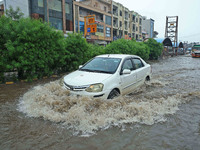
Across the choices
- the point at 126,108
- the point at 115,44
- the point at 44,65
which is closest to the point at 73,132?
the point at 126,108

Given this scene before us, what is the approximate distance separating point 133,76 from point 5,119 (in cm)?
409

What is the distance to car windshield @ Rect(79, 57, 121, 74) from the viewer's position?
5.54 m

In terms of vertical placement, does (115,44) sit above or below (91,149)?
above

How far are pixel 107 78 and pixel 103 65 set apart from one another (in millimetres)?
1018

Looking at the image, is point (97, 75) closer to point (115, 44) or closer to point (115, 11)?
point (115, 44)

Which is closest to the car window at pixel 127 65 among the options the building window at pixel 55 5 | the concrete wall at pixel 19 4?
the concrete wall at pixel 19 4

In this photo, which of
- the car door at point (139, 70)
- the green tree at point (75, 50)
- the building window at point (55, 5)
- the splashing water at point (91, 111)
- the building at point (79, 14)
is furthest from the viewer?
the building window at point (55, 5)

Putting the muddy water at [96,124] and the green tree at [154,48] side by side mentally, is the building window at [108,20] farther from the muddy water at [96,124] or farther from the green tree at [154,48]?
the muddy water at [96,124]

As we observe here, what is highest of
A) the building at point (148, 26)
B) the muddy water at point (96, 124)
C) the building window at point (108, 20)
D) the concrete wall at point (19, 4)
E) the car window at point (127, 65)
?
the building at point (148, 26)

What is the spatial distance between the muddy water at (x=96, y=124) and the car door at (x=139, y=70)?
1.33m

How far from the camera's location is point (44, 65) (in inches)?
369

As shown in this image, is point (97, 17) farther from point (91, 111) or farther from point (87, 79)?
point (91, 111)

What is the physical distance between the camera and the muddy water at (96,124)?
3309mm

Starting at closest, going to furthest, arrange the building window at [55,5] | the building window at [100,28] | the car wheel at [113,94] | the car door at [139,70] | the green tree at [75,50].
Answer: the car wheel at [113,94]
the car door at [139,70]
the green tree at [75,50]
the building window at [55,5]
the building window at [100,28]
